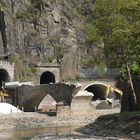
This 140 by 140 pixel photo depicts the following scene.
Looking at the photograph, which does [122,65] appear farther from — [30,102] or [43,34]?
[43,34]

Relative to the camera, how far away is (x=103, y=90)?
110 metres

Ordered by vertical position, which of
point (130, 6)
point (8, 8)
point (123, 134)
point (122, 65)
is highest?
point (8, 8)

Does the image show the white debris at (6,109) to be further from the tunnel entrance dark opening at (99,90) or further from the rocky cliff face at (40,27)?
the rocky cliff face at (40,27)

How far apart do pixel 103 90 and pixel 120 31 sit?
208 feet

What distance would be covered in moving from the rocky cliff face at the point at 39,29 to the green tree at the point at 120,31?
59.1 metres

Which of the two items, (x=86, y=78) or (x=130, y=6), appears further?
(x=86, y=78)

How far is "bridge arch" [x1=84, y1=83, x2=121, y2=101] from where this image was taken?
103 metres

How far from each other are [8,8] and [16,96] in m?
31.2

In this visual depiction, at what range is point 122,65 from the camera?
51.8 metres

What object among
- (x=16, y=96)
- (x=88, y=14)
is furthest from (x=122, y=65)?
(x=88, y=14)

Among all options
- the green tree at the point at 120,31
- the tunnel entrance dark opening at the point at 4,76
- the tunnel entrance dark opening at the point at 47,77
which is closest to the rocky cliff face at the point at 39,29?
the tunnel entrance dark opening at the point at 47,77

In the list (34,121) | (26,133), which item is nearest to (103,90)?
(34,121)

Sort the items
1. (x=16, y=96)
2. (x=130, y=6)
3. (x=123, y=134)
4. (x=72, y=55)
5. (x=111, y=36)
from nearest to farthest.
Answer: (x=123, y=134) < (x=130, y=6) < (x=111, y=36) < (x=16, y=96) < (x=72, y=55)

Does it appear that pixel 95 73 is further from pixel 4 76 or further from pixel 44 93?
pixel 44 93
